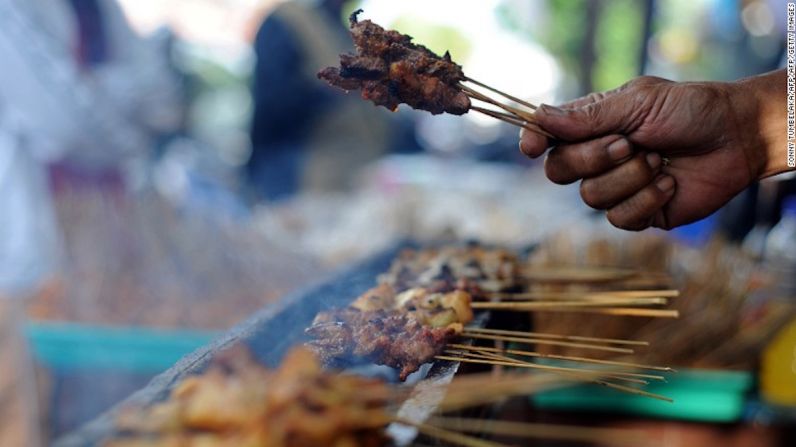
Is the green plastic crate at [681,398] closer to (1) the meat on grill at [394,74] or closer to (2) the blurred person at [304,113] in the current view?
(1) the meat on grill at [394,74]

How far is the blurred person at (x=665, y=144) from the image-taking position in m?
2.31

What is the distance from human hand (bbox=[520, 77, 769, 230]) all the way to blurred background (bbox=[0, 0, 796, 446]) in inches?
25.8

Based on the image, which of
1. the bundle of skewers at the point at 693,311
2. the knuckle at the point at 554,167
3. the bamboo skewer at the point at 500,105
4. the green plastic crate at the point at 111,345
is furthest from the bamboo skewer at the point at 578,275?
the green plastic crate at the point at 111,345

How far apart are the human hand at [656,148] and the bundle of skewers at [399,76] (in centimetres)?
25

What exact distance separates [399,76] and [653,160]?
995mm

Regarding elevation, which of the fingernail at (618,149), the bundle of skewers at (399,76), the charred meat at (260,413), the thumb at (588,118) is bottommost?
the charred meat at (260,413)

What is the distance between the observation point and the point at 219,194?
23.8 feet

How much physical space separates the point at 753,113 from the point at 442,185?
16.8 feet

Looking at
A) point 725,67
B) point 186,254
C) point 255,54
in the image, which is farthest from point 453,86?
point 725,67

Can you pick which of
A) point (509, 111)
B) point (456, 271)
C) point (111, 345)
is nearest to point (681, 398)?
point (456, 271)

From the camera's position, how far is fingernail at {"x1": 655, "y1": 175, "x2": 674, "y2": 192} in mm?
2506

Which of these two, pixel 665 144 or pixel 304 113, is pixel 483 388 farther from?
pixel 304 113

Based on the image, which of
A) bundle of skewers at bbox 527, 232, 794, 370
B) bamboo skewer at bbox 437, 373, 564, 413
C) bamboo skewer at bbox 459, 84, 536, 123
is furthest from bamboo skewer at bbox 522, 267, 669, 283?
bamboo skewer at bbox 437, 373, 564, 413

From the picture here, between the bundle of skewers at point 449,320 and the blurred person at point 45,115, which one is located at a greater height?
Answer: the blurred person at point 45,115
